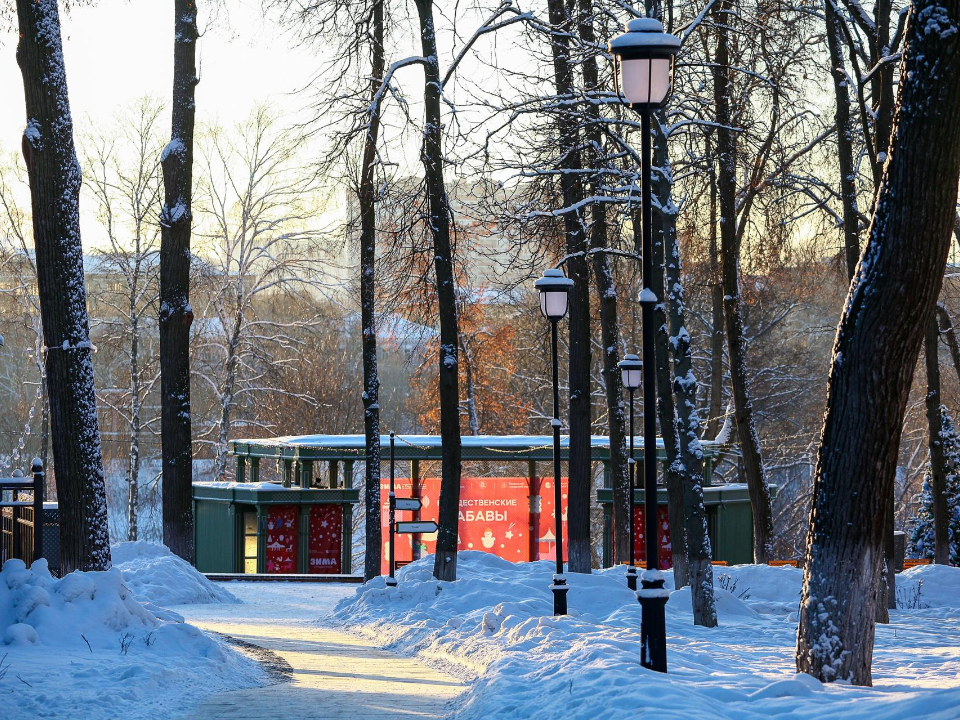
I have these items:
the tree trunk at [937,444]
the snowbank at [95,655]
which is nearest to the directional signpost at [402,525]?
the snowbank at [95,655]

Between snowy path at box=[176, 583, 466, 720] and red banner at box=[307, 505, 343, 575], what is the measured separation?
939 centimetres

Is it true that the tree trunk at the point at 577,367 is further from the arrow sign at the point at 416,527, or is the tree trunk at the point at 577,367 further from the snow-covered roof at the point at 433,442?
the snow-covered roof at the point at 433,442

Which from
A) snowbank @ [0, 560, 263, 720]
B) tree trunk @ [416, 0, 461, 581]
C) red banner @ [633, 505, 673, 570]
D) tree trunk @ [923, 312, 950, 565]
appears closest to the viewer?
snowbank @ [0, 560, 263, 720]

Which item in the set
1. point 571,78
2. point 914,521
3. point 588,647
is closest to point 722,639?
point 588,647

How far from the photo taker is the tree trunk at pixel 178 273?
57.4 ft

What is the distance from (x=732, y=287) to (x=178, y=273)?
30.3 feet

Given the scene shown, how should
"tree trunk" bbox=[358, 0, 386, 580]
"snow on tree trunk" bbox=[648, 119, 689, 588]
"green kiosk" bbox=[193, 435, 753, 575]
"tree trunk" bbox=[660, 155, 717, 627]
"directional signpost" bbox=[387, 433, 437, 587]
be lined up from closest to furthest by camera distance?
"tree trunk" bbox=[660, 155, 717, 627]
"snow on tree trunk" bbox=[648, 119, 689, 588]
"directional signpost" bbox=[387, 433, 437, 587]
"tree trunk" bbox=[358, 0, 386, 580]
"green kiosk" bbox=[193, 435, 753, 575]

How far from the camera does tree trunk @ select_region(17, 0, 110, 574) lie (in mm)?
11586

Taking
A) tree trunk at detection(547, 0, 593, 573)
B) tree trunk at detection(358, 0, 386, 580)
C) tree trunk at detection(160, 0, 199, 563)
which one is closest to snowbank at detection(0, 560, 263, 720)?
tree trunk at detection(160, 0, 199, 563)

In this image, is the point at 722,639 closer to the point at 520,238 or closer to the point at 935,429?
Answer: the point at 520,238

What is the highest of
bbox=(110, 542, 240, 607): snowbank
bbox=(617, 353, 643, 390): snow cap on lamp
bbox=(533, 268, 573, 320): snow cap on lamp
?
bbox=(533, 268, 573, 320): snow cap on lamp

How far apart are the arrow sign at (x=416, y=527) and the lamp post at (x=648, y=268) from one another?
35.7ft

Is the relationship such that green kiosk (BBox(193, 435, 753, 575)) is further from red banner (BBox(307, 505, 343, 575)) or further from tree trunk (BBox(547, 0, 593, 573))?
tree trunk (BBox(547, 0, 593, 573))

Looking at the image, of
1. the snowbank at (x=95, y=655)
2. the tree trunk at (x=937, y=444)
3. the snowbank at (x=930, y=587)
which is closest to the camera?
the snowbank at (x=95, y=655)
